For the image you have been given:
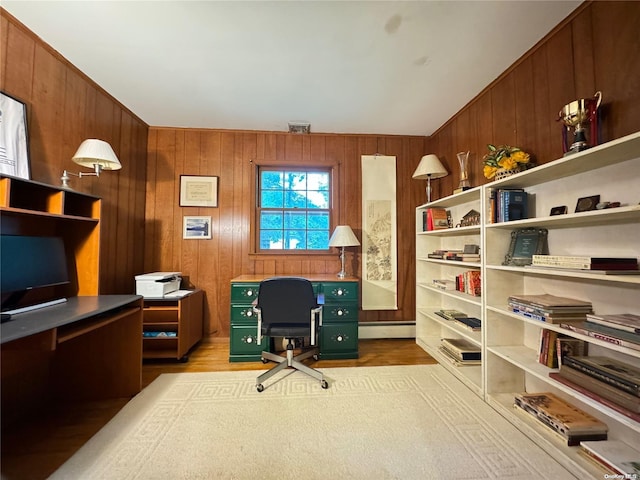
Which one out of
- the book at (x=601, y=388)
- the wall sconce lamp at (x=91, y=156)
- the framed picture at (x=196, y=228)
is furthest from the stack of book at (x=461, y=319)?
the wall sconce lamp at (x=91, y=156)

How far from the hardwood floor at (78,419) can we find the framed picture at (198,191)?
1.68 m

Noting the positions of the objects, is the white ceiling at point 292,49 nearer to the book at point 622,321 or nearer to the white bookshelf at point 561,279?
the white bookshelf at point 561,279

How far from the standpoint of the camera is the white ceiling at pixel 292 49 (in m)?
1.51

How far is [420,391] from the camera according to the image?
6.49ft

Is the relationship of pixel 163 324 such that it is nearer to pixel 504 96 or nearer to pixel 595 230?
pixel 595 230

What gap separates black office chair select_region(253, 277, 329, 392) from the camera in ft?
6.47

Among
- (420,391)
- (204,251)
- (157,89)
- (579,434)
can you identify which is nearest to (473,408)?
(420,391)

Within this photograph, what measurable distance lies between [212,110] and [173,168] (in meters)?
0.90

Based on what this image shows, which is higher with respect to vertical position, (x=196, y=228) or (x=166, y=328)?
(x=196, y=228)

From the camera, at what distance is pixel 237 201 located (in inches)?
121

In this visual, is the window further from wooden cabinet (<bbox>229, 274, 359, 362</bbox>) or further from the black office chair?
the black office chair

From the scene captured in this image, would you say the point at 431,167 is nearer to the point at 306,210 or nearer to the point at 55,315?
the point at 306,210

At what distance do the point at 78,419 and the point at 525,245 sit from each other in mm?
3259

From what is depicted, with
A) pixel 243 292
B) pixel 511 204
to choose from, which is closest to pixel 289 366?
pixel 243 292
